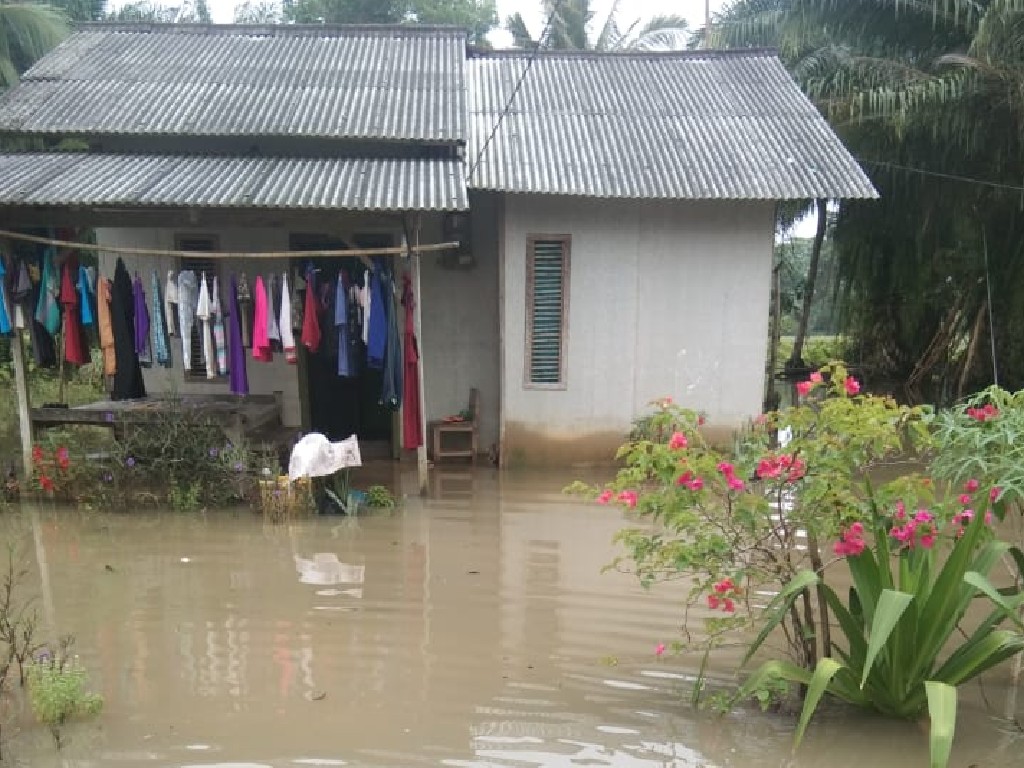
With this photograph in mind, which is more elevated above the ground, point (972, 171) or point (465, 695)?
point (972, 171)

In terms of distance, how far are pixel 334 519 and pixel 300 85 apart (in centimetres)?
574

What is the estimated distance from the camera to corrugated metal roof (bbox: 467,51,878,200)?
8953 millimetres

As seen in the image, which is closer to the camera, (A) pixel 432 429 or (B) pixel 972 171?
(A) pixel 432 429

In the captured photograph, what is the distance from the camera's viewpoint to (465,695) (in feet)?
14.6

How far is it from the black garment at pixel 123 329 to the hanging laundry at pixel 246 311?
3.56 ft

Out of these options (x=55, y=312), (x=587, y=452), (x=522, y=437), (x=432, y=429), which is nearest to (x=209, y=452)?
(x=55, y=312)

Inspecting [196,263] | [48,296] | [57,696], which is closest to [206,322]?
[48,296]

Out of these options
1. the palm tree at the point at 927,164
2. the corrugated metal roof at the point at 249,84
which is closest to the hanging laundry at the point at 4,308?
the corrugated metal roof at the point at 249,84

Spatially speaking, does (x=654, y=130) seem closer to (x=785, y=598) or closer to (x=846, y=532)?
(x=846, y=532)

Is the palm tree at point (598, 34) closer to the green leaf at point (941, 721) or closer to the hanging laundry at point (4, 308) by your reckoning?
the hanging laundry at point (4, 308)

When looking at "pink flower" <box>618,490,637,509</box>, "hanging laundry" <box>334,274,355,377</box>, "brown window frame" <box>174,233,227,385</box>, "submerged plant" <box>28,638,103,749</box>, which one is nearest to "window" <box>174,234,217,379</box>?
"brown window frame" <box>174,233,227,385</box>

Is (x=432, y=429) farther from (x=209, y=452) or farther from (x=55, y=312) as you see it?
(x=55, y=312)

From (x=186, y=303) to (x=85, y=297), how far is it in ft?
3.07

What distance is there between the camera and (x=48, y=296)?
25.7 ft
